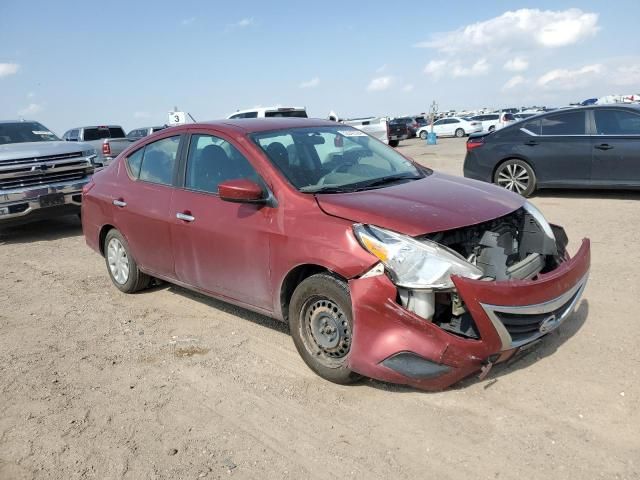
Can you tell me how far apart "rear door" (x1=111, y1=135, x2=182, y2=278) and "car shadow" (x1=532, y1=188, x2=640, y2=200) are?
23.3 feet

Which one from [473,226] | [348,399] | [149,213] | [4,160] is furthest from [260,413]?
[4,160]

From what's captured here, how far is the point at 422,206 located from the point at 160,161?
263 cm

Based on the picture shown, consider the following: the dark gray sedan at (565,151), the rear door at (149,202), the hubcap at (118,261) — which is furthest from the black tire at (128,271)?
the dark gray sedan at (565,151)

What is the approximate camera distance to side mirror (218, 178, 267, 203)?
3.67 m

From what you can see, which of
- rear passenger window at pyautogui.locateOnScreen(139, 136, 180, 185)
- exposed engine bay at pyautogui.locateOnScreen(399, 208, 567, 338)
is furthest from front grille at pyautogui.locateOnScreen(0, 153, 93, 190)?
exposed engine bay at pyautogui.locateOnScreen(399, 208, 567, 338)

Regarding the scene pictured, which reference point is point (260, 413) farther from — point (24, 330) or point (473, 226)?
point (24, 330)

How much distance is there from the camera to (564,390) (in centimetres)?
326

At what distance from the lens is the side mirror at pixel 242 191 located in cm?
367

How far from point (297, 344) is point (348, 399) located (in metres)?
0.54

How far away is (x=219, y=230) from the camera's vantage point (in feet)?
13.4

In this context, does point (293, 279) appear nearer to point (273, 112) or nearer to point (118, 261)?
point (118, 261)

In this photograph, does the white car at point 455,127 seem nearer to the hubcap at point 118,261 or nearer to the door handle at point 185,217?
the hubcap at point 118,261

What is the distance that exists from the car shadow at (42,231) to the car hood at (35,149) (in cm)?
120

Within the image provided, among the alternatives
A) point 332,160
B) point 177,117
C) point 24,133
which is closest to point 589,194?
point 332,160
